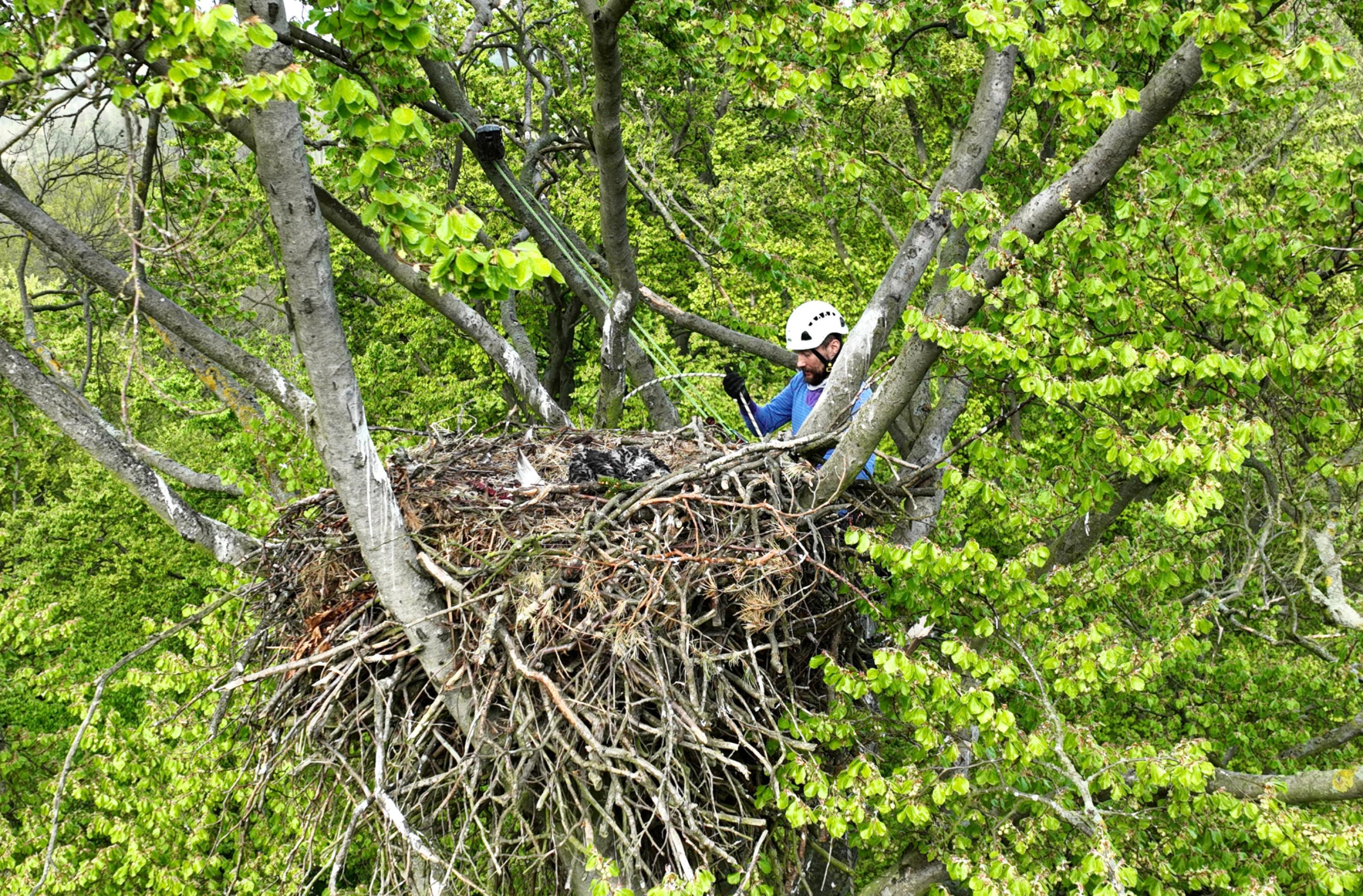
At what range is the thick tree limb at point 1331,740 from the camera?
486cm

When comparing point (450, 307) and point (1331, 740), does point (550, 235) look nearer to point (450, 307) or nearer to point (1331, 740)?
point (450, 307)

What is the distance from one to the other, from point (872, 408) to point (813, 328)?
179cm

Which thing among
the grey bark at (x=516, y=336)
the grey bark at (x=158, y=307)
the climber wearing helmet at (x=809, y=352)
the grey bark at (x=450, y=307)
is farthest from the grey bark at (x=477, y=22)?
the climber wearing helmet at (x=809, y=352)

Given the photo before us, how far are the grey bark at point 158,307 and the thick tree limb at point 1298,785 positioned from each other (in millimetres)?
4859

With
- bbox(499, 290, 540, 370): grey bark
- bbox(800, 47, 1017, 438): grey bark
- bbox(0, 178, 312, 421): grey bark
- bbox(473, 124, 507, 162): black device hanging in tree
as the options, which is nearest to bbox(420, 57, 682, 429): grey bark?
bbox(473, 124, 507, 162): black device hanging in tree

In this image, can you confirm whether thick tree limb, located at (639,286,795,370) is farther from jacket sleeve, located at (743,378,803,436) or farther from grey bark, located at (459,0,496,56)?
grey bark, located at (459,0,496,56)

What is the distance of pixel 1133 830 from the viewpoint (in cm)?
497

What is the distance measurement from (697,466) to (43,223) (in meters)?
3.79

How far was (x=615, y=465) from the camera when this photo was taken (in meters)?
4.40

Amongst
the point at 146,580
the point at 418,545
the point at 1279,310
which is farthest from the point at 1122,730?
the point at 146,580

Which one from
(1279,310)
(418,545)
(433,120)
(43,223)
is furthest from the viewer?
(433,120)

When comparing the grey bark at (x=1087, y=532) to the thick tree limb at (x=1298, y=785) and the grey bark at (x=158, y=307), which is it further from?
the grey bark at (x=158, y=307)

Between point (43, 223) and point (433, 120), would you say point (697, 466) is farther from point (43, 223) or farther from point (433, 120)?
point (433, 120)

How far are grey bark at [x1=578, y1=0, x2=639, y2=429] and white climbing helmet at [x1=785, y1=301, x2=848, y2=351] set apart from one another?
1.03m
